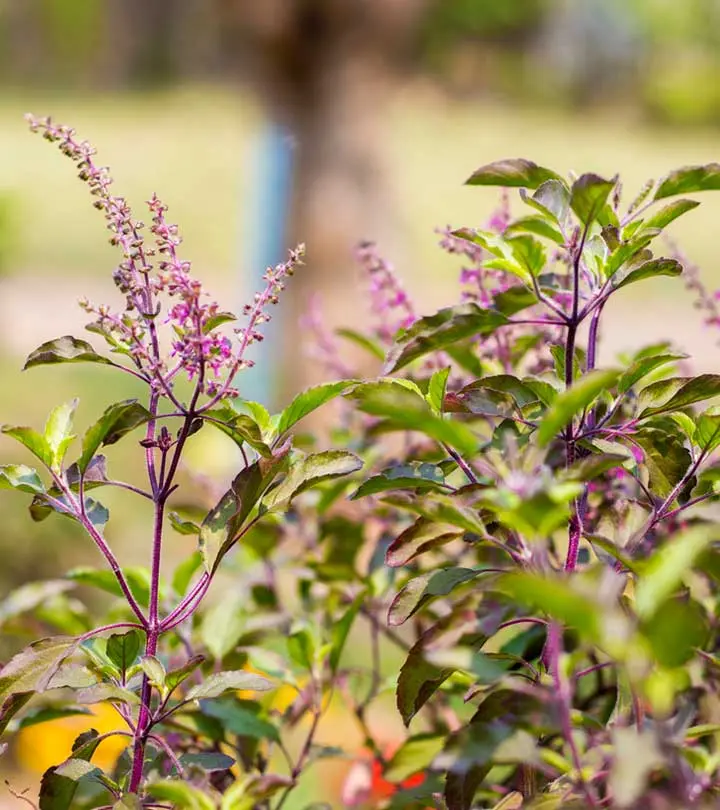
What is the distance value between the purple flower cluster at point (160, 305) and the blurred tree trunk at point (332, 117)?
180 inches

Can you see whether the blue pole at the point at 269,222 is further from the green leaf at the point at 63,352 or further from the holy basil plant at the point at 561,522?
the green leaf at the point at 63,352

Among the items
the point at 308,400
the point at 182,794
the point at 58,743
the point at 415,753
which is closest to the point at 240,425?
the point at 308,400

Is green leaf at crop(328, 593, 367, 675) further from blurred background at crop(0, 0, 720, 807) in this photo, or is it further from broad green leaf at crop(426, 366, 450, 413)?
blurred background at crop(0, 0, 720, 807)

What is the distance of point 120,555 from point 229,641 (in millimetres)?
2733

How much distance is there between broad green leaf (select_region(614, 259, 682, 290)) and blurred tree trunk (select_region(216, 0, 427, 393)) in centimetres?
455

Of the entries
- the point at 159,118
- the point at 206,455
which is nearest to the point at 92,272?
the point at 206,455

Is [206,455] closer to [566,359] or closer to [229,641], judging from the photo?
[229,641]

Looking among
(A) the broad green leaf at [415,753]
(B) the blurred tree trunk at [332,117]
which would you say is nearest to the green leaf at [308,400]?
(A) the broad green leaf at [415,753]

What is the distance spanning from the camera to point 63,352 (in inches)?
32.8

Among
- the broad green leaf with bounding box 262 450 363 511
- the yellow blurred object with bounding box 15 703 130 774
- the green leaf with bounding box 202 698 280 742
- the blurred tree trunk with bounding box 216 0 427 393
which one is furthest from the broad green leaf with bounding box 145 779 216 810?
the blurred tree trunk with bounding box 216 0 427 393

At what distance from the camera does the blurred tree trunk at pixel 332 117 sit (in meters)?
5.43

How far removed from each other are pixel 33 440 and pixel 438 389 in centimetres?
31

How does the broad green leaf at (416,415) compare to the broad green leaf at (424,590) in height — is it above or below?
above

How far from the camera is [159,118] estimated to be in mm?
23359
